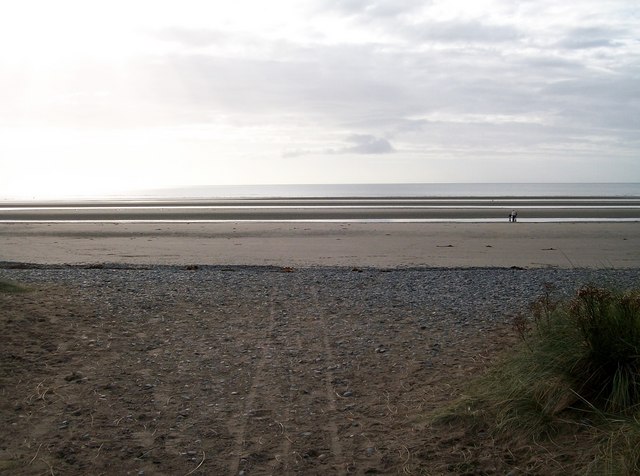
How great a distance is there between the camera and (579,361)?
5.60 metres

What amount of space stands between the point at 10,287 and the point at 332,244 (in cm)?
1373

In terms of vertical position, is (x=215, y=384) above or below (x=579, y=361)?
below

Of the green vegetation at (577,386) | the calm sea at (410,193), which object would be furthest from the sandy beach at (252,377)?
the calm sea at (410,193)

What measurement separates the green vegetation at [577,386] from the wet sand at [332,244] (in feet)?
28.8

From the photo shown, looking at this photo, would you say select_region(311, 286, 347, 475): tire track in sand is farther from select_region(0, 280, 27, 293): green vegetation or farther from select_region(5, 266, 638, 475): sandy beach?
select_region(0, 280, 27, 293): green vegetation

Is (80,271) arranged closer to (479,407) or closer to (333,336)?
(333,336)

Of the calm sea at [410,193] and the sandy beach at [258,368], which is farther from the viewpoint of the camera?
the calm sea at [410,193]

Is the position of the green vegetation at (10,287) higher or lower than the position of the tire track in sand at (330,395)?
higher

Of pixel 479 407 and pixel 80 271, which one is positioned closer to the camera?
pixel 479 407

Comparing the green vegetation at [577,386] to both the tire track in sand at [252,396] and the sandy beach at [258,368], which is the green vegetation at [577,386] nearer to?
the sandy beach at [258,368]

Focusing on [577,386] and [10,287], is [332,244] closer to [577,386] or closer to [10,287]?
[10,287]

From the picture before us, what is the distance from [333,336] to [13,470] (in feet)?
14.3

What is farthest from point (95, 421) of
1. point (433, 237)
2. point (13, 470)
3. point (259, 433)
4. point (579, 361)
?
point (433, 237)

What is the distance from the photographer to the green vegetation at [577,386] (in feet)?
16.7
